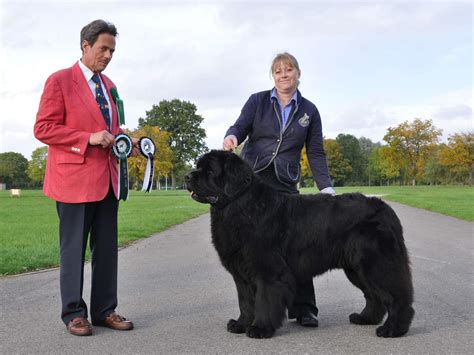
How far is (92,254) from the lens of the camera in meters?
4.98

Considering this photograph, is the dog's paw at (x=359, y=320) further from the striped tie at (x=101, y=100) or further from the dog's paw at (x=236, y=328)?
the striped tie at (x=101, y=100)

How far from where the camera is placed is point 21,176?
110875mm

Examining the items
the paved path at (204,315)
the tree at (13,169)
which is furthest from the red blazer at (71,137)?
the tree at (13,169)

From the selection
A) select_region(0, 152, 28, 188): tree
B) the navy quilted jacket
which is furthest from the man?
select_region(0, 152, 28, 188): tree

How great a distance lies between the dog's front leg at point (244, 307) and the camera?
15.1 ft

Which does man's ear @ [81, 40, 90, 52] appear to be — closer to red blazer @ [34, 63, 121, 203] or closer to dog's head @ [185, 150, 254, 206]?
red blazer @ [34, 63, 121, 203]

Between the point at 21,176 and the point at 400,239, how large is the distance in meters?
117

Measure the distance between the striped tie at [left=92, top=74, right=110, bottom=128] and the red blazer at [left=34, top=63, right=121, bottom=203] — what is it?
7 cm

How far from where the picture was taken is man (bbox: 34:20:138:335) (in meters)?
4.55

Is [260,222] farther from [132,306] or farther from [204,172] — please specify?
[132,306]

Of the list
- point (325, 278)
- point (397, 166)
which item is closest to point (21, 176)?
point (397, 166)

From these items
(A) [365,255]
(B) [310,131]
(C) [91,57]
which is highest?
(C) [91,57]

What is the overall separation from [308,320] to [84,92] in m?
3.08

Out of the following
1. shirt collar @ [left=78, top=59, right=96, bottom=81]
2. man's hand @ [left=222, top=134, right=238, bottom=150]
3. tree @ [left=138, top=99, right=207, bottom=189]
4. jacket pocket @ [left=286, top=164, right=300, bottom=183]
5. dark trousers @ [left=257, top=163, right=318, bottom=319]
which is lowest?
dark trousers @ [left=257, top=163, right=318, bottom=319]
